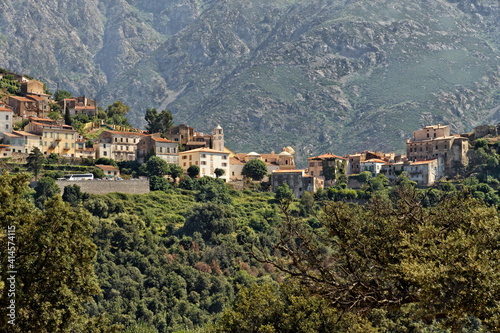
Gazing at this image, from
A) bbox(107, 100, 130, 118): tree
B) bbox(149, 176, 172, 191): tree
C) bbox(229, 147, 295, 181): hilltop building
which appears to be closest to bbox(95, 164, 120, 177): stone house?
bbox(149, 176, 172, 191): tree

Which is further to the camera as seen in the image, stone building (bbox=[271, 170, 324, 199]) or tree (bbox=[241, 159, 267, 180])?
tree (bbox=[241, 159, 267, 180])

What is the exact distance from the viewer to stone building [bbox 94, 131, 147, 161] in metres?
128

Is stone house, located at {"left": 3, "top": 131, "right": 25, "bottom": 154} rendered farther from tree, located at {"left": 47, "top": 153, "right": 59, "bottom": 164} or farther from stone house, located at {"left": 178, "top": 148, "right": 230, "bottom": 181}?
stone house, located at {"left": 178, "top": 148, "right": 230, "bottom": 181}

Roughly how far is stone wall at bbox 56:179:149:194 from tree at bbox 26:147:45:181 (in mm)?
4679

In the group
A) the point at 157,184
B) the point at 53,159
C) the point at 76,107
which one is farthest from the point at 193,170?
the point at 76,107

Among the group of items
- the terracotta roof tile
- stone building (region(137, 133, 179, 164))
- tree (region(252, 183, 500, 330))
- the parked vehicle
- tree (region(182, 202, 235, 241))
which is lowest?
tree (region(182, 202, 235, 241))

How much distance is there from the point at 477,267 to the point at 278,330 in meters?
28.0

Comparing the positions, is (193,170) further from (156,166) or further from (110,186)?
(110,186)

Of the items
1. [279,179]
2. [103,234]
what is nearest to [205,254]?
[103,234]

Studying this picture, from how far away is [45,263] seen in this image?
105 feet

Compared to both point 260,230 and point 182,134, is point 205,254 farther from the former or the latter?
point 182,134

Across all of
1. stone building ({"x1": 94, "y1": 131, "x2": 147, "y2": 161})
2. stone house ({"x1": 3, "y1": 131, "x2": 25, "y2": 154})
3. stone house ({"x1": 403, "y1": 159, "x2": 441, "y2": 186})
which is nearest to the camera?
stone house ({"x1": 3, "y1": 131, "x2": 25, "y2": 154})

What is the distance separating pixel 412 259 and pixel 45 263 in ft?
50.4

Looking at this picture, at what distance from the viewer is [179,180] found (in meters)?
130
